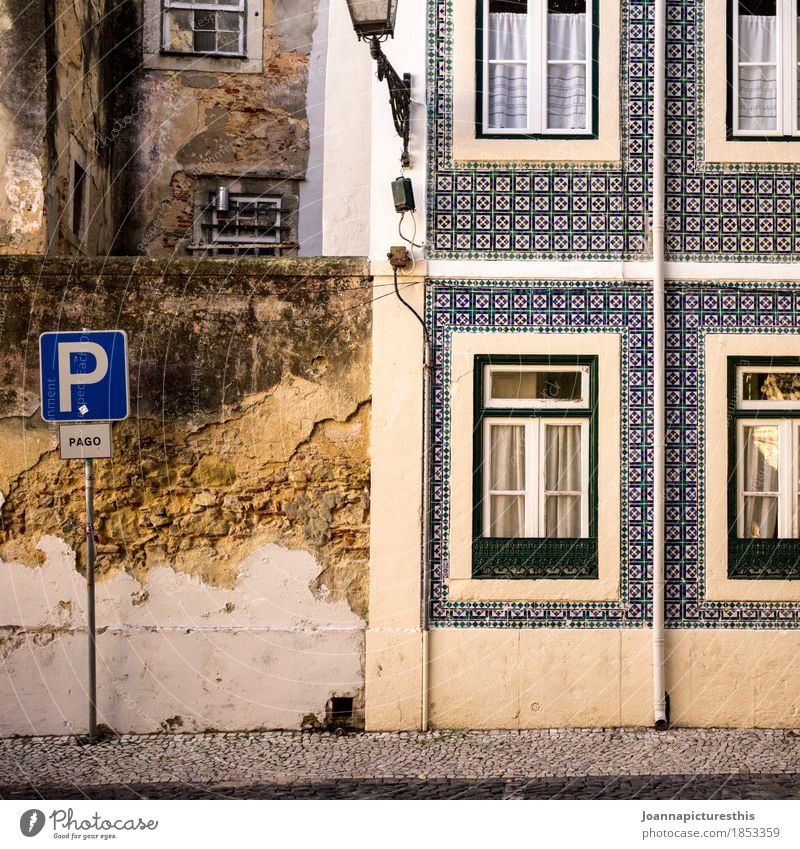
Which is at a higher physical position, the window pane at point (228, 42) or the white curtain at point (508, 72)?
the window pane at point (228, 42)

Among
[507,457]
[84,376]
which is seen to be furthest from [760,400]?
[84,376]

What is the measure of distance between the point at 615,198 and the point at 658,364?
1.35m

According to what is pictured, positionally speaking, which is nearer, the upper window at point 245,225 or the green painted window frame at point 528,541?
the green painted window frame at point 528,541

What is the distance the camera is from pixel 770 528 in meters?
8.55

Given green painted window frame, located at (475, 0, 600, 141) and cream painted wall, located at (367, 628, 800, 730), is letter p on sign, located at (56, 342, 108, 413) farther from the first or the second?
green painted window frame, located at (475, 0, 600, 141)

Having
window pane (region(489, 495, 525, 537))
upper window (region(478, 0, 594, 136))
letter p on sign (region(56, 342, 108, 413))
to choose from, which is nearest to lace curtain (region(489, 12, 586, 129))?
upper window (region(478, 0, 594, 136))

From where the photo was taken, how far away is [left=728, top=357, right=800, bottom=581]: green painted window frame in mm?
8445

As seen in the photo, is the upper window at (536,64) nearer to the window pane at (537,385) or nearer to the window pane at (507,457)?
the window pane at (537,385)

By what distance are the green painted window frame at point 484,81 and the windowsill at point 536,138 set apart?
0.07 ft

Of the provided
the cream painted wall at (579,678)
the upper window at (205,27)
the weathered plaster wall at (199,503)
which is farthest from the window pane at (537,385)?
the upper window at (205,27)

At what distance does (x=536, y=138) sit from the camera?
27.9ft

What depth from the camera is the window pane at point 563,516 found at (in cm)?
851

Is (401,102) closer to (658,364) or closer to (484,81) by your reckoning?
(484,81)

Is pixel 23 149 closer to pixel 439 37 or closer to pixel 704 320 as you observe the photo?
pixel 439 37
